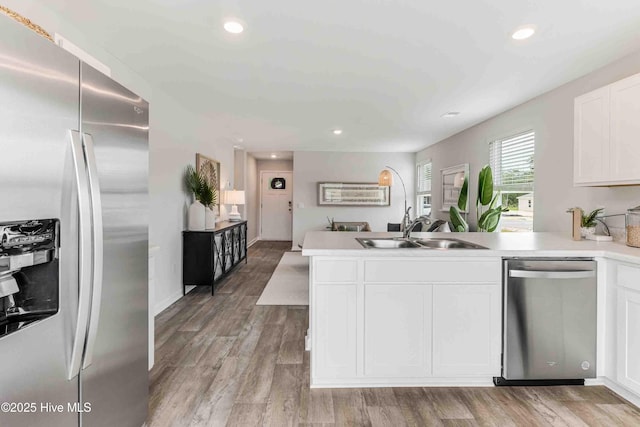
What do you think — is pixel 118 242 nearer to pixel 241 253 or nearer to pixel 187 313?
pixel 187 313

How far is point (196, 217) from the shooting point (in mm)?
4297

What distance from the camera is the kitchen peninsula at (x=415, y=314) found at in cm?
218

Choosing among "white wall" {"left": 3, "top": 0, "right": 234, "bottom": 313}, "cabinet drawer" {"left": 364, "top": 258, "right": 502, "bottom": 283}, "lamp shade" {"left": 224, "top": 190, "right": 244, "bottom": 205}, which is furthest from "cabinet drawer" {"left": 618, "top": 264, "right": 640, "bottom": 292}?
"lamp shade" {"left": 224, "top": 190, "right": 244, "bottom": 205}

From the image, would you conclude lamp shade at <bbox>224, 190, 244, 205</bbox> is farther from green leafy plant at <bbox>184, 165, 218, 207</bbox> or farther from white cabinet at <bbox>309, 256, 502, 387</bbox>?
white cabinet at <bbox>309, 256, 502, 387</bbox>

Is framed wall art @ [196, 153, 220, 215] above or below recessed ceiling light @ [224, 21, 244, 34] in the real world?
below

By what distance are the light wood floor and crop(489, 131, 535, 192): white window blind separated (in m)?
2.44

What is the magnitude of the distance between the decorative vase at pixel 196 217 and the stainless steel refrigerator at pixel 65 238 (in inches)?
112

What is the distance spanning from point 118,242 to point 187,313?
2.47 m

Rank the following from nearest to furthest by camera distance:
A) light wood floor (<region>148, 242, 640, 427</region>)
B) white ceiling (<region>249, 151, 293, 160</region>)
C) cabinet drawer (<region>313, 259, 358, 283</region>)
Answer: light wood floor (<region>148, 242, 640, 427</region>) → cabinet drawer (<region>313, 259, 358, 283</region>) → white ceiling (<region>249, 151, 293, 160</region>)

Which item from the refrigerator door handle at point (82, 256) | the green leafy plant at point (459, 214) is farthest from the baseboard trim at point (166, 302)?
the green leafy plant at point (459, 214)

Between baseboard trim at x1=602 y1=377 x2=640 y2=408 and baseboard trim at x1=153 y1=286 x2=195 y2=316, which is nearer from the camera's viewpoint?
baseboard trim at x1=602 y1=377 x2=640 y2=408

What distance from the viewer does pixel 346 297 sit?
7.16ft

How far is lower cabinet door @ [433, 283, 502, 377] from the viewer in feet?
7.23

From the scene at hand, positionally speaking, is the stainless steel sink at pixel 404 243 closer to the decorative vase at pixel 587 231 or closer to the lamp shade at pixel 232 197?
the decorative vase at pixel 587 231
